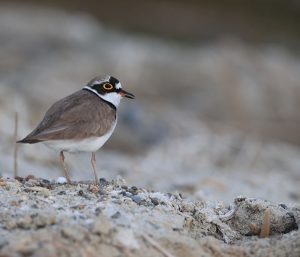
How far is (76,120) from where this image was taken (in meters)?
5.64

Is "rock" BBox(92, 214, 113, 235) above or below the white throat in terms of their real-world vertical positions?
below

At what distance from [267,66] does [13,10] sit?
9284 mm

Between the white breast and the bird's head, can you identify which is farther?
the bird's head

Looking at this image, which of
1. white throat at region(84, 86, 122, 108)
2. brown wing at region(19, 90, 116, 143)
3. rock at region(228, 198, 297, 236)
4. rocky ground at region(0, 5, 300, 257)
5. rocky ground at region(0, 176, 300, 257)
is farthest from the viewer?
white throat at region(84, 86, 122, 108)

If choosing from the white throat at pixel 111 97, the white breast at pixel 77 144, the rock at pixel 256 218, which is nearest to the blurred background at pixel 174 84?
the white throat at pixel 111 97

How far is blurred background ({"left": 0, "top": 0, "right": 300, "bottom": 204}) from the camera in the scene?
9102 millimetres

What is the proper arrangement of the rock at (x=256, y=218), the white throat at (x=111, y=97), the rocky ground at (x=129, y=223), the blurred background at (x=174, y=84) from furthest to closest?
the blurred background at (x=174, y=84) < the white throat at (x=111, y=97) < the rock at (x=256, y=218) < the rocky ground at (x=129, y=223)

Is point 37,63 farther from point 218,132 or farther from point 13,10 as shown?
point 13,10

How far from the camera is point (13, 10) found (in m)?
22.7

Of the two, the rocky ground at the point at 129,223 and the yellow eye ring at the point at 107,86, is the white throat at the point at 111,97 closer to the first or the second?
the yellow eye ring at the point at 107,86

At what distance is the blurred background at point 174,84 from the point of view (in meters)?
9.10

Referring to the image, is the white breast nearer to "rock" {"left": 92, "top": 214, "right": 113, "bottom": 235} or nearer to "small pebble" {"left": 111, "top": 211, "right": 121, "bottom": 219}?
"small pebble" {"left": 111, "top": 211, "right": 121, "bottom": 219}

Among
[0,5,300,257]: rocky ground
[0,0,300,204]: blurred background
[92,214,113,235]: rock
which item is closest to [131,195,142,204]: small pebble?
[0,5,300,257]: rocky ground

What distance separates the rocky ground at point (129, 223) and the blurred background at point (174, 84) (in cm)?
239
